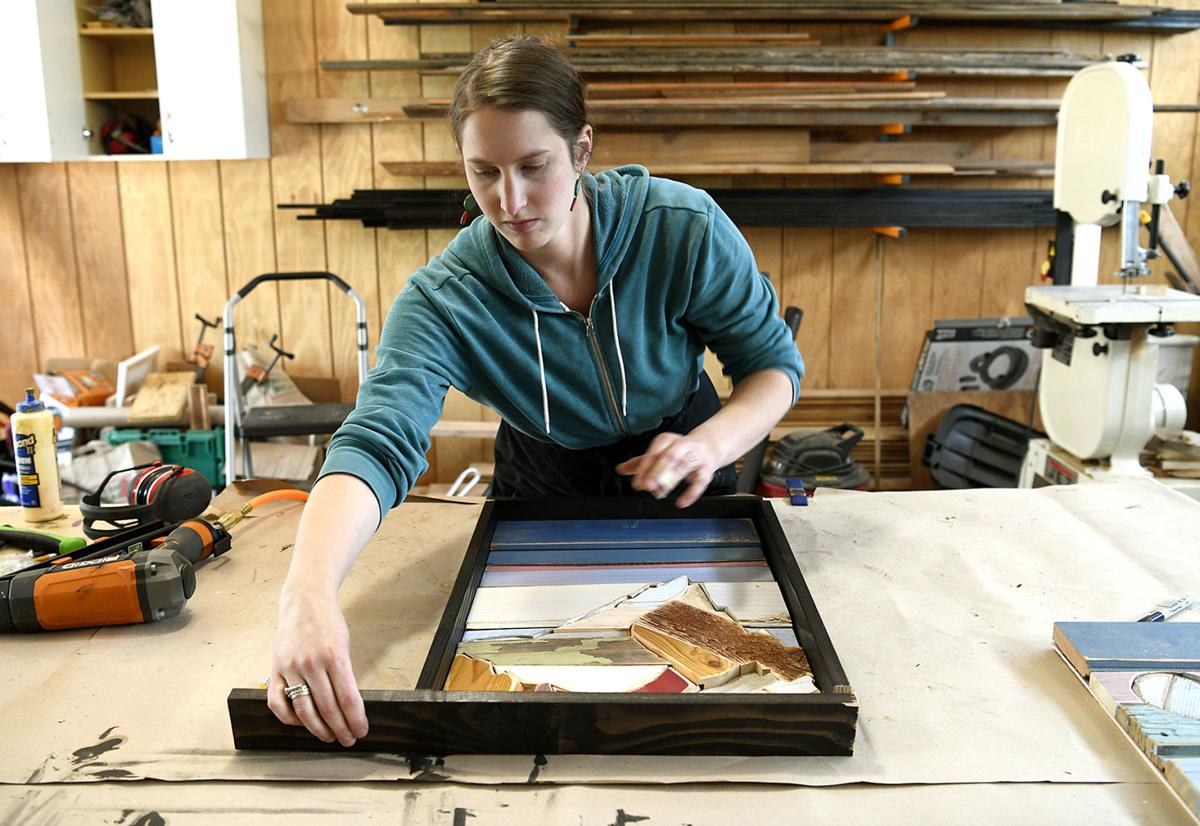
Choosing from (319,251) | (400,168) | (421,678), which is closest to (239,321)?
(319,251)

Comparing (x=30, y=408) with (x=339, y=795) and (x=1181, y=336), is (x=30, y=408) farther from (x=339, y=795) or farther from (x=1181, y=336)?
(x=1181, y=336)

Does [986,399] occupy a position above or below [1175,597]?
below

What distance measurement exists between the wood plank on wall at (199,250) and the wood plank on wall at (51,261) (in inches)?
15.9

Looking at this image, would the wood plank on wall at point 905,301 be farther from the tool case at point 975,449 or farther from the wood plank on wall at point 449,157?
the wood plank on wall at point 449,157

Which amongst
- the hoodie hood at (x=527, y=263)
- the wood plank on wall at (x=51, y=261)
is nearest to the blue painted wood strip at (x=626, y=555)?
the hoodie hood at (x=527, y=263)

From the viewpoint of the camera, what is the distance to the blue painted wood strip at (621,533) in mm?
1534

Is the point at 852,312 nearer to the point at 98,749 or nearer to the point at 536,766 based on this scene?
the point at 536,766

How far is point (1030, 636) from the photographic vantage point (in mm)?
1280

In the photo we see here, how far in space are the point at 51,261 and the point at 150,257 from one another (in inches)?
14.8

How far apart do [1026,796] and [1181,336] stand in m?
3.11

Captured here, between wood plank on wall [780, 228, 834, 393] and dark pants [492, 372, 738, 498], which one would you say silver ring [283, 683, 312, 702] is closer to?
dark pants [492, 372, 738, 498]

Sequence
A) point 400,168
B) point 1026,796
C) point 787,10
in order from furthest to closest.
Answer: point 400,168 < point 787,10 < point 1026,796

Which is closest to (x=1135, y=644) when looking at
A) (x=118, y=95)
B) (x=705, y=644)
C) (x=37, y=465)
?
(x=705, y=644)

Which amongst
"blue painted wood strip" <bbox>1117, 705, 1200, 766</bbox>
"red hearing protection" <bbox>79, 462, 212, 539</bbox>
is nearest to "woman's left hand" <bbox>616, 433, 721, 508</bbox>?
"blue painted wood strip" <bbox>1117, 705, 1200, 766</bbox>
